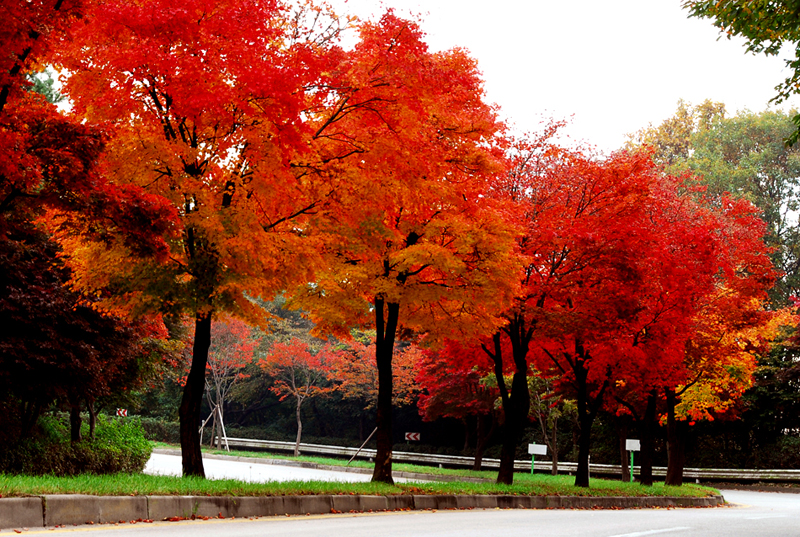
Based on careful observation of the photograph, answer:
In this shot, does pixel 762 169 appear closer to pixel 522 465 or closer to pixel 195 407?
pixel 522 465

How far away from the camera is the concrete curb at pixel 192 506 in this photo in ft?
23.4

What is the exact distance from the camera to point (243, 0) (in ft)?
37.7

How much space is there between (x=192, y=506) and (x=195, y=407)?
14.9 feet

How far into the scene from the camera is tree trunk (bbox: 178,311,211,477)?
1294 cm

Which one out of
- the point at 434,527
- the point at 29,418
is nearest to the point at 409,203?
the point at 434,527

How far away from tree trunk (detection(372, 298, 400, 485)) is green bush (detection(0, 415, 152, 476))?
732 cm

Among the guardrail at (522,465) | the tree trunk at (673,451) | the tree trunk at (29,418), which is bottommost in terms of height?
the guardrail at (522,465)

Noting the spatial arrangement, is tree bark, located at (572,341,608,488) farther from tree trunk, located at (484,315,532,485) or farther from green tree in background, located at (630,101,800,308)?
green tree in background, located at (630,101,800,308)

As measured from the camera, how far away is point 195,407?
1323 cm

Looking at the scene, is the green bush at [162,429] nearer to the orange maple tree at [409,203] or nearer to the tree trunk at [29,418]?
the tree trunk at [29,418]

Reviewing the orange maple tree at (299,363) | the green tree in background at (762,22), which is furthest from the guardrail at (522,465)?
the green tree in background at (762,22)

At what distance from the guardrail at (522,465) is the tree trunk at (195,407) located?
2457cm

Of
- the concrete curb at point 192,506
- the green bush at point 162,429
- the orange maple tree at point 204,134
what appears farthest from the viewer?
the green bush at point 162,429

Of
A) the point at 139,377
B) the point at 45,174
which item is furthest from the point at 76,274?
the point at 139,377
